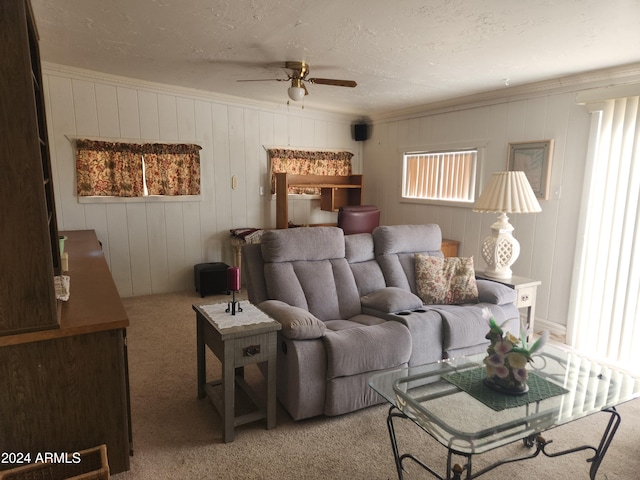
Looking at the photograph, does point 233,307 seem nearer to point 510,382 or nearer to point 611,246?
point 510,382

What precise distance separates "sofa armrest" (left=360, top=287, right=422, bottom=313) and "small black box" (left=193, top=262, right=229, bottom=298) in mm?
2263

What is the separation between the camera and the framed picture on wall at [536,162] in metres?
3.75

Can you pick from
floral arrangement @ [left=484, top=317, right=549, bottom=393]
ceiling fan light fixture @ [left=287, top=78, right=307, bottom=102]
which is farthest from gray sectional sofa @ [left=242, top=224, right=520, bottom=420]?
ceiling fan light fixture @ [left=287, top=78, right=307, bottom=102]

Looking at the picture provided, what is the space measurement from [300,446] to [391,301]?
3.67ft

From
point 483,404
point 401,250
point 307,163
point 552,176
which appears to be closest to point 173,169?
point 307,163

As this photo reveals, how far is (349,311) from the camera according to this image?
117 inches

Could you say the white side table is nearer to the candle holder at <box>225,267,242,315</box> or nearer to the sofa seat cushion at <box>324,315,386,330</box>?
the sofa seat cushion at <box>324,315,386,330</box>

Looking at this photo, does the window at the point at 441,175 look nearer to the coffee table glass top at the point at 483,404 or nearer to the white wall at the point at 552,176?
the white wall at the point at 552,176

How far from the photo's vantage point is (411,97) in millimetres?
4637

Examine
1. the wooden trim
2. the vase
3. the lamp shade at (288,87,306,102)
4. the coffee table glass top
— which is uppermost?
the lamp shade at (288,87,306,102)

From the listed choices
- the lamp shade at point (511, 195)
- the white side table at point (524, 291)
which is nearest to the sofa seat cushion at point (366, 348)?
the white side table at point (524, 291)

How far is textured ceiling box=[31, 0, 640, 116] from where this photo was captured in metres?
2.30

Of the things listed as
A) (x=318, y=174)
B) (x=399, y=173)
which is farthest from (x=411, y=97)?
(x=318, y=174)

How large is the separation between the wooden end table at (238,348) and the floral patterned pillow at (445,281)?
143 cm
